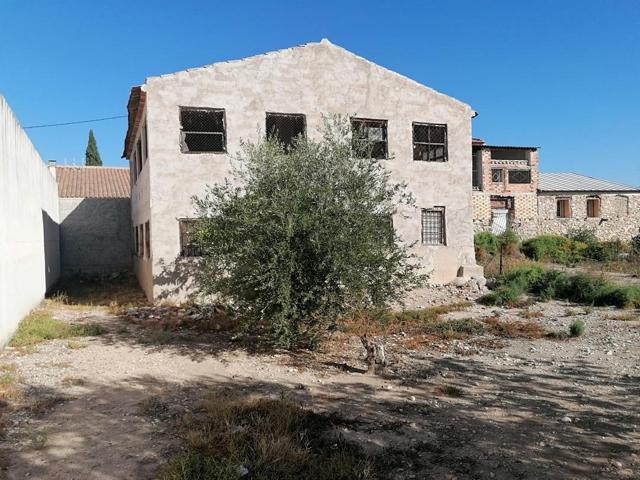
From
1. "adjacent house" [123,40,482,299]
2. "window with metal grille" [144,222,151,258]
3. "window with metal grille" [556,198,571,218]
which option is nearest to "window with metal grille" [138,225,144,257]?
"adjacent house" [123,40,482,299]

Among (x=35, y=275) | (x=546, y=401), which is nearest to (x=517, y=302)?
(x=546, y=401)

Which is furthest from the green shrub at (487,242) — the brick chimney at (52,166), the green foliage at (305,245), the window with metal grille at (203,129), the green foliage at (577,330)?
the brick chimney at (52,166)

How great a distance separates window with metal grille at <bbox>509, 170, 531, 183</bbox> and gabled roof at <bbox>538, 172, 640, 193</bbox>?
1.07 meters

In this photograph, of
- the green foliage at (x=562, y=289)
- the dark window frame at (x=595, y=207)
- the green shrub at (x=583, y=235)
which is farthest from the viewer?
the dark window frame at (x=595, y=207)

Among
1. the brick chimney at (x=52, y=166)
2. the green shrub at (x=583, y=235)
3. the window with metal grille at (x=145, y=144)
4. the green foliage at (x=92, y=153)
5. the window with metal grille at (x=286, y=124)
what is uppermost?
the green foliage at (x=92, y=153)

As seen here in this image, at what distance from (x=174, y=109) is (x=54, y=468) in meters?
9.99

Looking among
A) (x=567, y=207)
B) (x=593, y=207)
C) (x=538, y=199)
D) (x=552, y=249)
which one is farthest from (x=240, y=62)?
(x=593, y=207)

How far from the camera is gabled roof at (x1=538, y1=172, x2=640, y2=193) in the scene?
30438 mm

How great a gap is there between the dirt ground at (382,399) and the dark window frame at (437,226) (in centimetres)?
607

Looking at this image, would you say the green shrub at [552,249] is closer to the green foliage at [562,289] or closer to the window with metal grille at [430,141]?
the green foliage at [562,289]

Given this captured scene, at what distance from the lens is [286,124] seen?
539 inches

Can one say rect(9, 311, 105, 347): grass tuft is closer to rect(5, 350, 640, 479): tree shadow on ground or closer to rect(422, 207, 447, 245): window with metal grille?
rect(5, 350, 640, 479): tree shadow on ground

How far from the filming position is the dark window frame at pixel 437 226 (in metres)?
14.9

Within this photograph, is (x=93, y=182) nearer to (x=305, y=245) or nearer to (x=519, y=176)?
(x=305, y=245)
